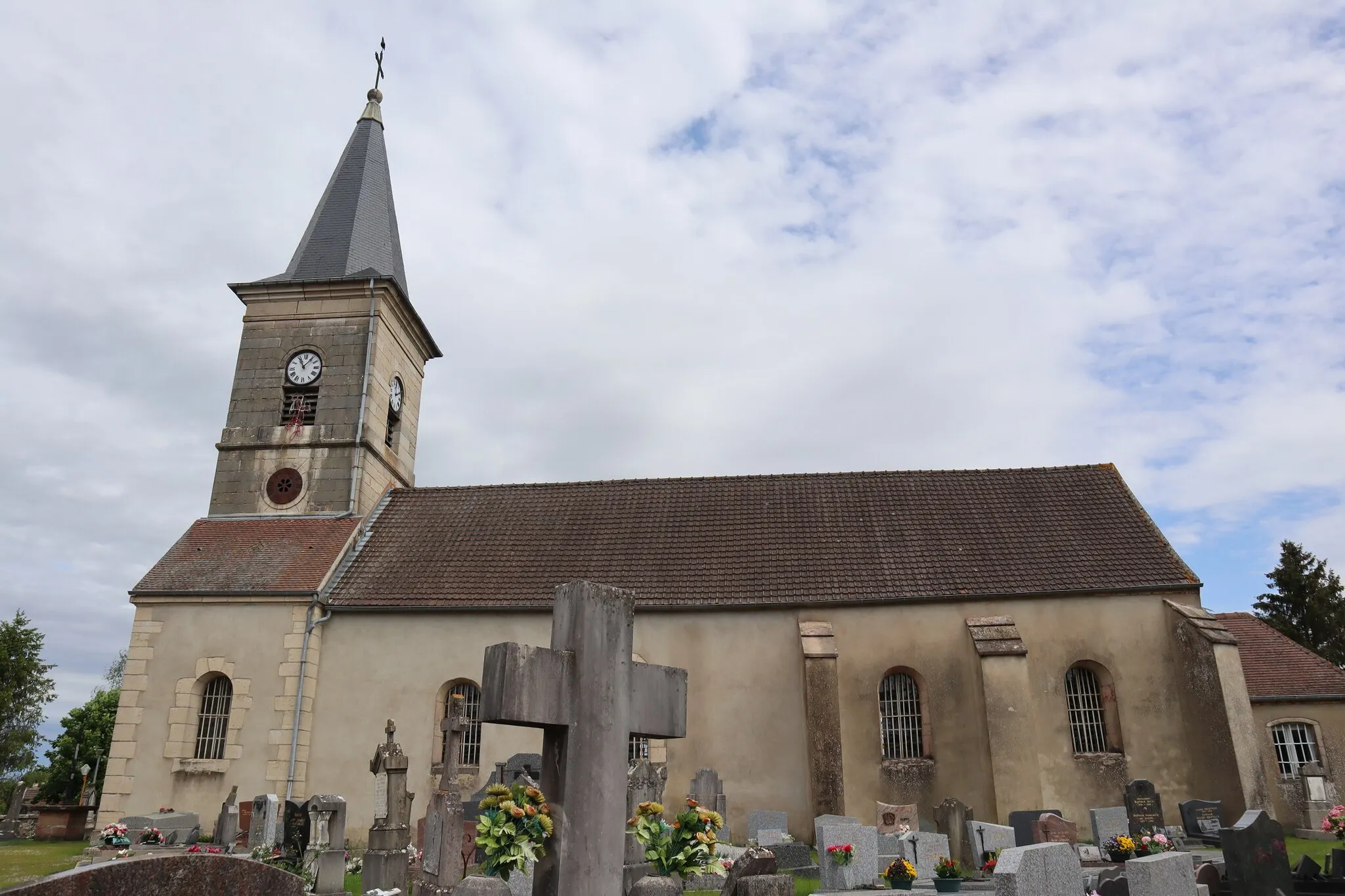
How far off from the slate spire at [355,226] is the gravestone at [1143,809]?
68.0 ft

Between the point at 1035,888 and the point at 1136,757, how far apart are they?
515 inches

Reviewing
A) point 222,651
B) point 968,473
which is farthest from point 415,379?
point 968,473

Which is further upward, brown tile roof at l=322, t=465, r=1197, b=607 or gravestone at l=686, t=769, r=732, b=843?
brown tile roof at l=322, t=465, r=1197, b=607

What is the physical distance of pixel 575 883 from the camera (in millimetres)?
5590

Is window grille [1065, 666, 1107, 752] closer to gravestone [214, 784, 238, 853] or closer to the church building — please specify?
the church building

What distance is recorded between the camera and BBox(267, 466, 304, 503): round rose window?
73.7 ft

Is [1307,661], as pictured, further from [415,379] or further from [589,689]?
[415,379]

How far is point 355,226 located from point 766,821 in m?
19.3

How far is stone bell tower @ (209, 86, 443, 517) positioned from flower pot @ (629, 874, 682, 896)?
57.8 feet

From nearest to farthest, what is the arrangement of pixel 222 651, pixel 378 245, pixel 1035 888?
1. pixel 1035 888
2. pixel 222 651
3. pixel 378 245

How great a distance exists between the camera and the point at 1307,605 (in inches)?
1363

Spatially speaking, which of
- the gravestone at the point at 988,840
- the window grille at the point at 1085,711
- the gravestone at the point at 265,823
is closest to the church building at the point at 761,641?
the window grille at the point at 1085,711

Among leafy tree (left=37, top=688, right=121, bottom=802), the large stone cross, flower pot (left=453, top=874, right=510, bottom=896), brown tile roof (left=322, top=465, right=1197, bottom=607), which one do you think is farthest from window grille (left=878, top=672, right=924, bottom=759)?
leafy tree (left=37, top=688, right=121, bottom=802)

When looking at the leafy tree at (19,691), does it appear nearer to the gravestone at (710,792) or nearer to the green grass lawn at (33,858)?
the green grass lawn at (33,858)
